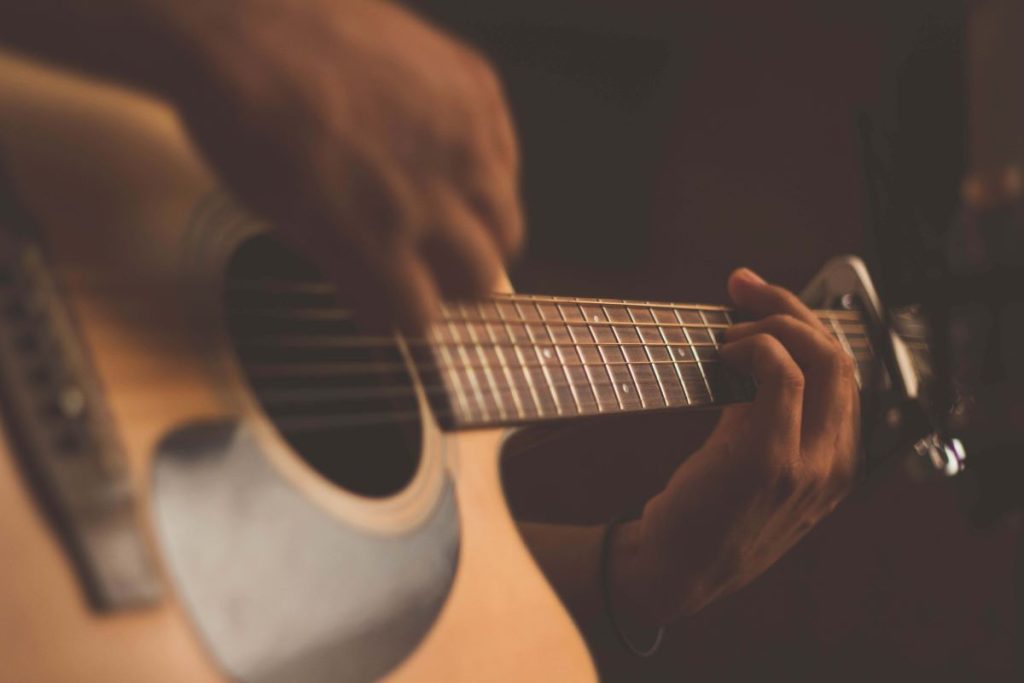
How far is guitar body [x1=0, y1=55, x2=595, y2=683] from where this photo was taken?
27cm

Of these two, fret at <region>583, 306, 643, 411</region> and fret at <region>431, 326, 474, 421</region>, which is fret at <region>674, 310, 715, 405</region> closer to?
fret at <region>583, 306, 643, 411</region>

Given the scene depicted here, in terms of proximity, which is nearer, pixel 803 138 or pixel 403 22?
pixel 403 22

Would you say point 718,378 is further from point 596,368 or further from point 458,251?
point 458,251

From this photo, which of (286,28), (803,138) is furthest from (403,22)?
(803,138)

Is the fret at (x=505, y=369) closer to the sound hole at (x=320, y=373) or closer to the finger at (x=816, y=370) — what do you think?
the sound hole at (x=320, y=373)

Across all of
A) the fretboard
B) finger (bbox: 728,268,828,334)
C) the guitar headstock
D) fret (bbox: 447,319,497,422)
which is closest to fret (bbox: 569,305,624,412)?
the fretboard

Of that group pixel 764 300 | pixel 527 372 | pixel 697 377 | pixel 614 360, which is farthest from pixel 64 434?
pixel 764 300

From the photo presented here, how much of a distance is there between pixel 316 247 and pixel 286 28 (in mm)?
83

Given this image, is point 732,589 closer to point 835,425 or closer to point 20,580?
point 835,425

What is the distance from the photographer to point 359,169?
31 centimetres

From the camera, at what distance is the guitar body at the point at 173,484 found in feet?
0.90

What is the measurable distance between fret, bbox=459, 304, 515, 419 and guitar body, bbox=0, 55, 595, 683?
93 mm

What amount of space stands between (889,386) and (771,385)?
11.0 inches

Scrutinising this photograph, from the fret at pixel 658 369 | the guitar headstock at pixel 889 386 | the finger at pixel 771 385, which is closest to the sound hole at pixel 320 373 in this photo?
the fret at pixel 658 369
